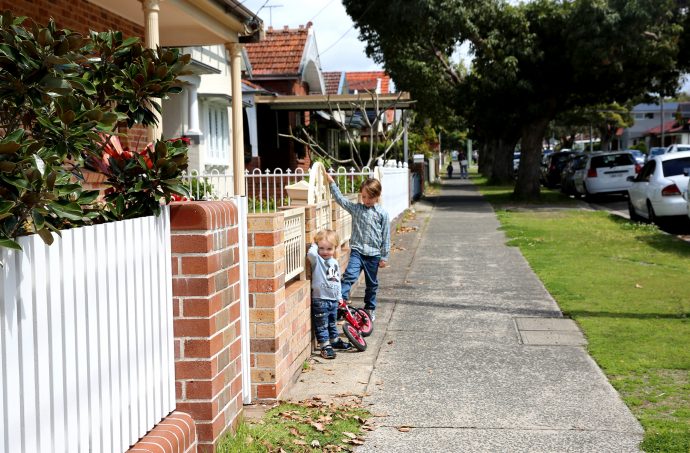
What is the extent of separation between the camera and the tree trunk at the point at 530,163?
29.4 metres

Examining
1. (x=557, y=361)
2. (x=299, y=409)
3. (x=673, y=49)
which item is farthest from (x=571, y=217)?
(x=299, y=409)

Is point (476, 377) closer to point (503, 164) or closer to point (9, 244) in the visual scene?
point (9, 244)

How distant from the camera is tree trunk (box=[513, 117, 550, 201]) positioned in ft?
96.4

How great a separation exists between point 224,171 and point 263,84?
37.6 feet

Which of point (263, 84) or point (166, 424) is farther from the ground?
point (263, 84)

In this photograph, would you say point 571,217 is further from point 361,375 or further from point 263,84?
point 361,375

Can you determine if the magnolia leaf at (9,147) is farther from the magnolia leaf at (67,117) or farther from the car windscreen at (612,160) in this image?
the car windscreen at (612,160)

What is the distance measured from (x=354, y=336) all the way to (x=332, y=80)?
114ft

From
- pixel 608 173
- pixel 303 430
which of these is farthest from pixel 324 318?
pixel 608 173

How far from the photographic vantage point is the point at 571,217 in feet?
71.4

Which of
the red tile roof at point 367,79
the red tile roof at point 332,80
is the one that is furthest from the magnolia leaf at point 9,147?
the red tile roof at point 367,79

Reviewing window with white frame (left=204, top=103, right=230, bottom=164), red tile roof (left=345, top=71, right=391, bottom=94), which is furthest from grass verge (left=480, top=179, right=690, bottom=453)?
red tile roof (left=345, top=71, right=391, bottom=94)

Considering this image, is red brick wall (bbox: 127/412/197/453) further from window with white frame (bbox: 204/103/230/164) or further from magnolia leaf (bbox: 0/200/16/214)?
window with white frame (bbox: 204/103/230/164)

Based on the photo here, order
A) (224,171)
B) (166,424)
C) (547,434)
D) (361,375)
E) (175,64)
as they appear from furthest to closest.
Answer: (224,171) → (361,375) → (547,434) → (166,424) → (175,64)
